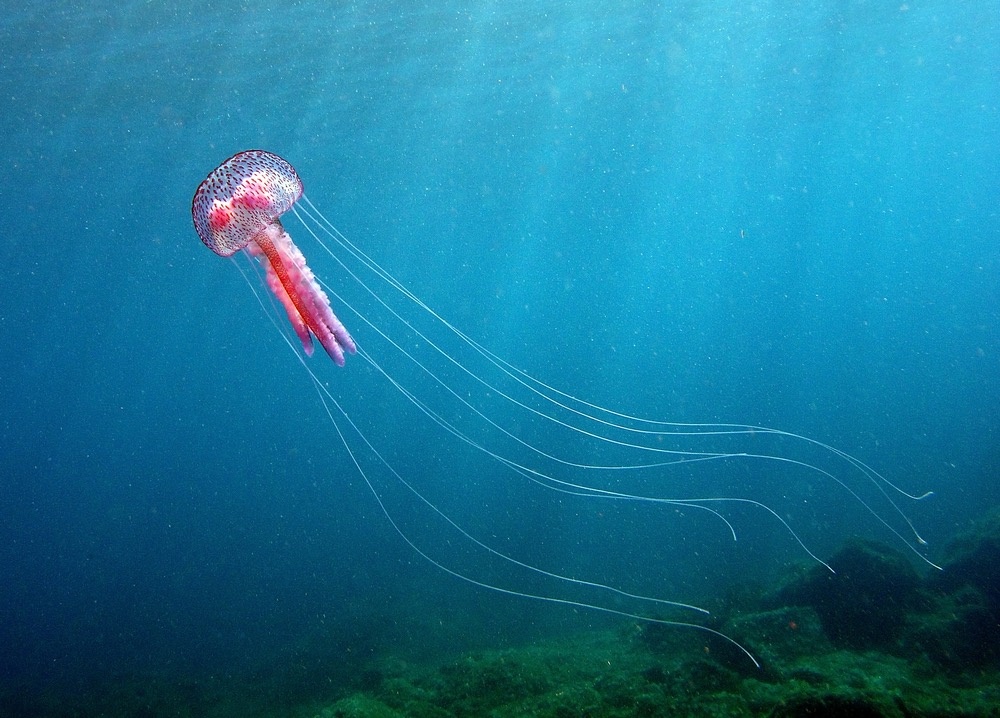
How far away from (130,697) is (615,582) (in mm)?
7772

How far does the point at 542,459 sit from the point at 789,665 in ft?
56.6

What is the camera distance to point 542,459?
2172cm

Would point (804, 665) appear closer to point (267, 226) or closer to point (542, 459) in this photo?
point (267, 226)

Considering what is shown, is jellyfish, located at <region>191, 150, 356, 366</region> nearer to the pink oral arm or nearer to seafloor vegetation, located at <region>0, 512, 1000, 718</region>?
the pink oral arm

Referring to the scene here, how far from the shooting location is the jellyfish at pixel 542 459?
12.0 feet

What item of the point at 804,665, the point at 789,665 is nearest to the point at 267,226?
the point at 804,665

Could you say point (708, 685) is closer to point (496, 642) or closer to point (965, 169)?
point (496, 642)

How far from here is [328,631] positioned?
33.9 feet

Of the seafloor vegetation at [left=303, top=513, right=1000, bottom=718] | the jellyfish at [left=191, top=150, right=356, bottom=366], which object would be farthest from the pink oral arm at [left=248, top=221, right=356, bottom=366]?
the seafloor vegetation at [left=303, top=513, right=1000, bottom=718]

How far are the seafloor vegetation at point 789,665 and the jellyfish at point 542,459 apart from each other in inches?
15.1

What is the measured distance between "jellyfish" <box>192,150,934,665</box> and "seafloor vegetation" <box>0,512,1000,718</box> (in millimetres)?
384

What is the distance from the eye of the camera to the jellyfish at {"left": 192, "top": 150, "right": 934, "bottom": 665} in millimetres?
3650

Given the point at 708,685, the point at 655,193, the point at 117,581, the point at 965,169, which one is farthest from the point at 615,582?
the point at 965,169

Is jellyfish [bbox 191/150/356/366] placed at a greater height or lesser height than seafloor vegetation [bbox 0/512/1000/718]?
greater
